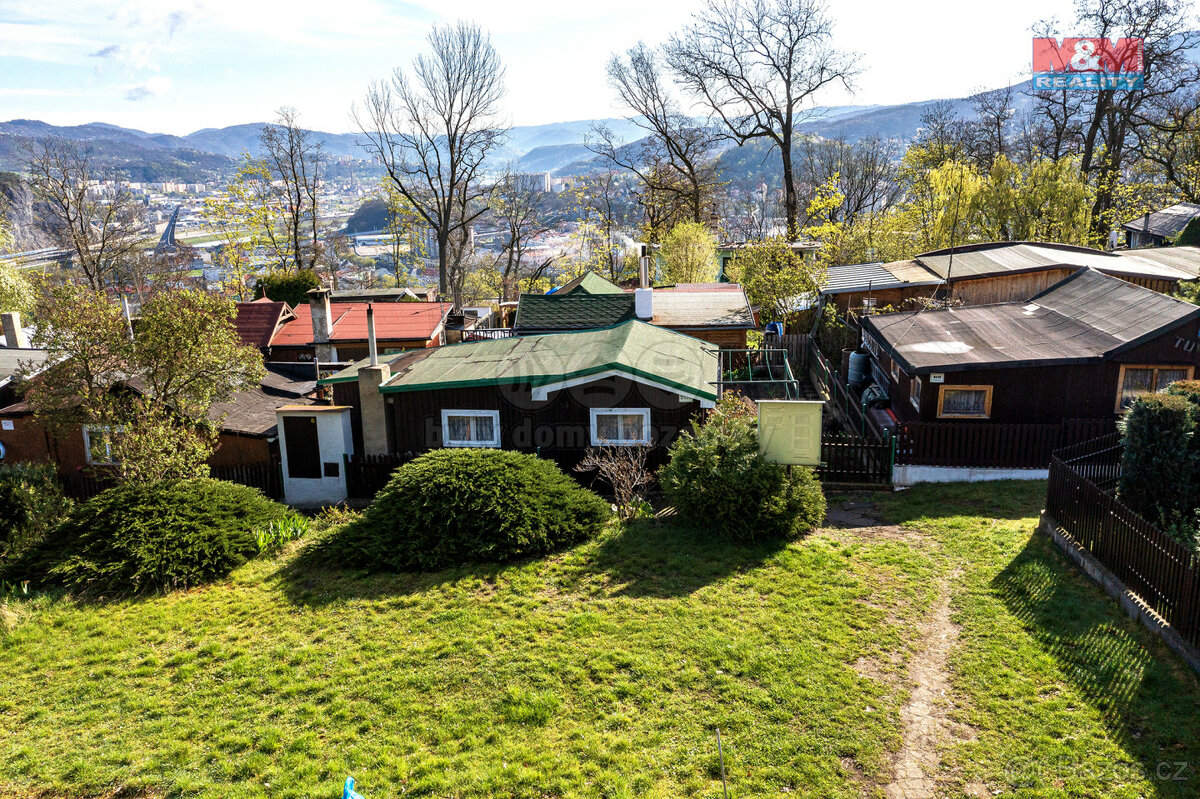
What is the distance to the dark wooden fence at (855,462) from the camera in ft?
55.0

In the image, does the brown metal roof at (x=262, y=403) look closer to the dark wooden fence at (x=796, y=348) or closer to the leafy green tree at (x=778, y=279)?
the dark wooden fence at (x=796, y=348)

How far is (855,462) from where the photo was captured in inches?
664

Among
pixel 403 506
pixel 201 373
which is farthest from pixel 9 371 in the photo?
pixel 403 506

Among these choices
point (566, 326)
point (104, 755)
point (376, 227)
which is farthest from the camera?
point (376, 227)

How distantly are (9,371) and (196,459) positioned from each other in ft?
35.7

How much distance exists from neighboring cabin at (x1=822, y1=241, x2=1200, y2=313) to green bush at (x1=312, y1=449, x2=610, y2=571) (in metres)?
17.2

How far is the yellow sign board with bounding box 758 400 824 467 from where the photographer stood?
1323 centimetres

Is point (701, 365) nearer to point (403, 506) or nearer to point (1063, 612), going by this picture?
point (403, 506)

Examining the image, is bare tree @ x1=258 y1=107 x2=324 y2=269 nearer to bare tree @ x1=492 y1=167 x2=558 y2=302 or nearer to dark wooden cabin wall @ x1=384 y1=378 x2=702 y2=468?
bare tree @ x1=492 y1=167 x2=558 y2=302

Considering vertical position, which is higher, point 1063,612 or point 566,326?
point 566,326

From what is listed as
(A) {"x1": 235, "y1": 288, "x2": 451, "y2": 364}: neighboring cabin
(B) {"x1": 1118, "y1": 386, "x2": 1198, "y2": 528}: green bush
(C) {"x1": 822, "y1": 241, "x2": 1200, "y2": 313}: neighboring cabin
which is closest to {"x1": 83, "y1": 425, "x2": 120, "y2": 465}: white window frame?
(A) {"x1": 235, "y1": 288, "x2": 451, "y2": 364}: neighboring cabin

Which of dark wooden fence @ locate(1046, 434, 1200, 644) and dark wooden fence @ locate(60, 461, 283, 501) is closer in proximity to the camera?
dark wooden fence @ locate(1046, 434, 1200, 644)

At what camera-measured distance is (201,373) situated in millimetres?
16922

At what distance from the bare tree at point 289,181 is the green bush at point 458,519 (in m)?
40.2
